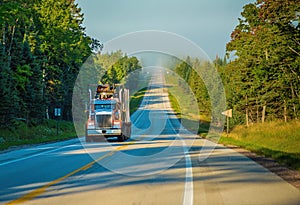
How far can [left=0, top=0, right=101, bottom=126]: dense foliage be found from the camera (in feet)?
124

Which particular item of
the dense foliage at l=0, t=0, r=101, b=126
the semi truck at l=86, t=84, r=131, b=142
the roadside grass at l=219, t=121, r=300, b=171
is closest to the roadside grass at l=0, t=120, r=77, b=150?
the dense foliage at l=0, t=0, r=101, b=126

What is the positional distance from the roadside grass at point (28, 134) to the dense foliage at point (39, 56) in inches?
35.0

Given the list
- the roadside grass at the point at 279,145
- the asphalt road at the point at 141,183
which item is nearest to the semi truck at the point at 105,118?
the roadside grass at the point at 279,145

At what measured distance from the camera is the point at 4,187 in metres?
11.0

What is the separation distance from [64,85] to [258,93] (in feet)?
102

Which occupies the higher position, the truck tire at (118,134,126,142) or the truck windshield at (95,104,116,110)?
the truck windshield at (95,104,116,110)

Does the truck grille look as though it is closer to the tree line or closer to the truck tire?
the truck tire

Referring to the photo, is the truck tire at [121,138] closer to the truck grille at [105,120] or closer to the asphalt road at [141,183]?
the truck grille at [105,120]

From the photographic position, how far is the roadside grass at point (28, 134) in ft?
109

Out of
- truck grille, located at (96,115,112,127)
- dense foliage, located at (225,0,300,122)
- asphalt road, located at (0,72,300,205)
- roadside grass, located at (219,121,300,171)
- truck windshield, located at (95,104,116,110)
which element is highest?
dense foliage, located at (225,0,300,122)

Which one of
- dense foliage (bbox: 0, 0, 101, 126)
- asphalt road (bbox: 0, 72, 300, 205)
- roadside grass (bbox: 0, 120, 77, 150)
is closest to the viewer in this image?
A: asphalt road (bbox: 0, 72, 300, 205)

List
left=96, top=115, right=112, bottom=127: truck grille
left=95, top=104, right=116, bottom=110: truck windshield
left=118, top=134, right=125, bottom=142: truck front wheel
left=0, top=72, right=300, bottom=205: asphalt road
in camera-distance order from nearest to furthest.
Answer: left=0, top=72, right=300, bottom=205: asphalt road, left=96, top=115, right=112, bottom=127: truck grille, left=95, top=104, right=116, bottom=110: truck windshield, left=118, top=134, right=125, bottom=142: truck front wheel

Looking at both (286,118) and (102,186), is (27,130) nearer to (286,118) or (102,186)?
(286,118)

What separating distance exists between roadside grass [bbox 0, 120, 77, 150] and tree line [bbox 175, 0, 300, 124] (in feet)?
62.7
